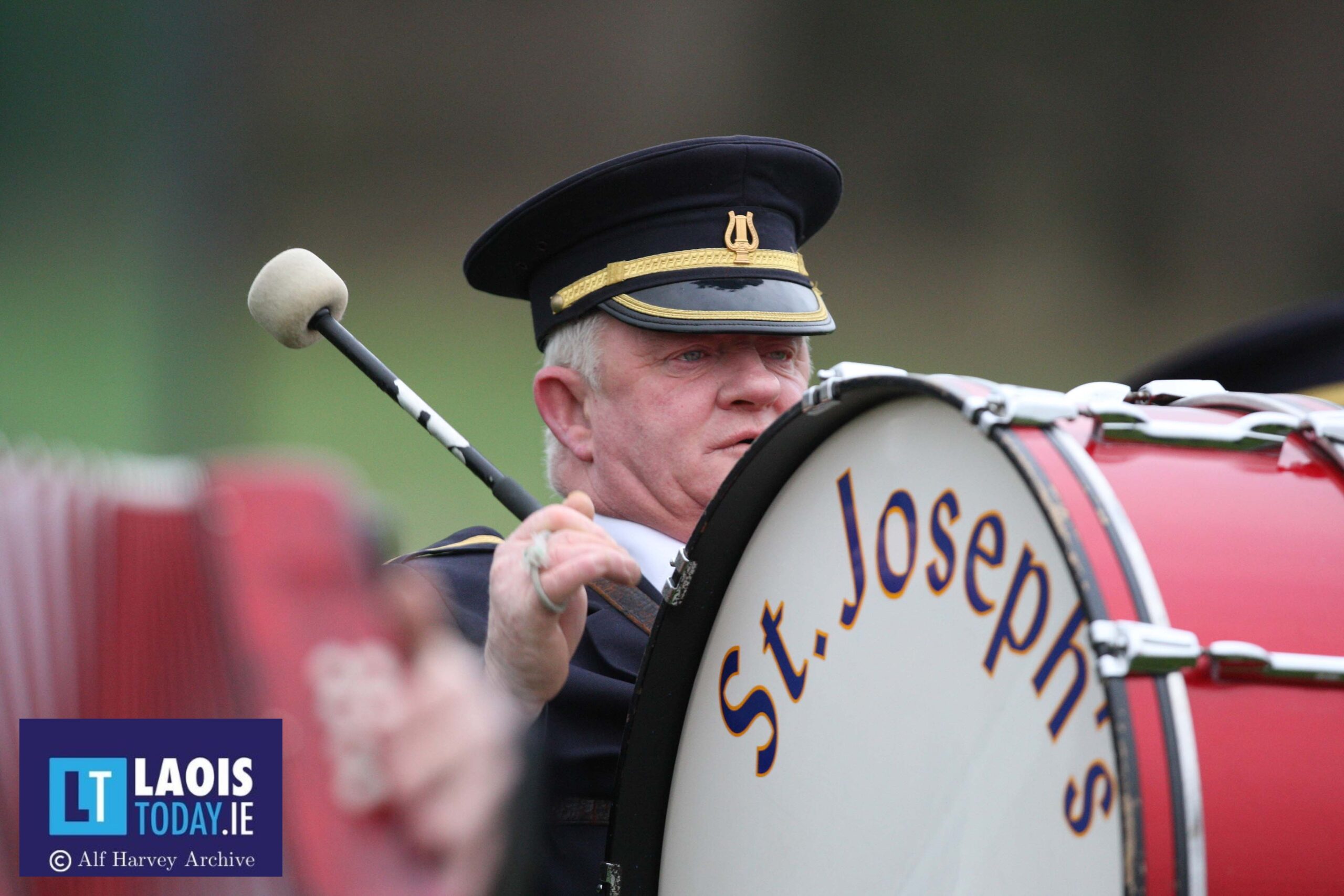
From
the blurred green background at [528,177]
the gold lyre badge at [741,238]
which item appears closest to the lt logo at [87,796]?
the gold lyre badge at [741,238]

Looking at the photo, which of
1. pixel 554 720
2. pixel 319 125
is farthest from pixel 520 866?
pixel 319 125

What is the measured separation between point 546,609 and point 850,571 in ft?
1.02

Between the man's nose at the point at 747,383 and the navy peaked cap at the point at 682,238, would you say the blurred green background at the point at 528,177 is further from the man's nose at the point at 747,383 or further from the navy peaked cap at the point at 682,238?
the man's nose at the point at 747,383

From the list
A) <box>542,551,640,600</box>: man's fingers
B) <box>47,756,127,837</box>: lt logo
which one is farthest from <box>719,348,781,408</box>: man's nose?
<box>47,756,127,837</box>: lt logo

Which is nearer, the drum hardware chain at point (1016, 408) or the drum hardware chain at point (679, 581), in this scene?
the drum hardware chain at point (1016, 408)

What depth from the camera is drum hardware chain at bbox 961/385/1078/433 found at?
104 centimetres

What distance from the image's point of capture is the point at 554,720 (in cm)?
167

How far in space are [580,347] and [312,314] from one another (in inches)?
15.3

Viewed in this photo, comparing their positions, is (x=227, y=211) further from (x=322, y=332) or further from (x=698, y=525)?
(x=698, y=525)

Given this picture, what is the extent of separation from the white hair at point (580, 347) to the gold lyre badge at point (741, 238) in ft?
0.64

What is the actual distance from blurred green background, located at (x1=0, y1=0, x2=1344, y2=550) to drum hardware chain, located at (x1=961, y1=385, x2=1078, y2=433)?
1.91 meters

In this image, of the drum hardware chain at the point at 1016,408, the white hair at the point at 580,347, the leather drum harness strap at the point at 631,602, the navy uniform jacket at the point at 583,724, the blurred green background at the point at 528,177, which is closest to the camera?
the drum hardware chain at the point at 1016,408

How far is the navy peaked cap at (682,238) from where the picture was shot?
193cm

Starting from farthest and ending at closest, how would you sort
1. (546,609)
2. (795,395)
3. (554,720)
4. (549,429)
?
(549,429), (795,395), (554,720), (546,609)
